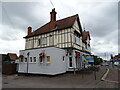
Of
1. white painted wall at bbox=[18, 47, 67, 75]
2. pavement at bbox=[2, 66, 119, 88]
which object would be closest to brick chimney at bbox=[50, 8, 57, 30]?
white painted wall at bbox=[18, 47, 67, 75]

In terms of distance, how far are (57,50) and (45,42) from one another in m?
5.89

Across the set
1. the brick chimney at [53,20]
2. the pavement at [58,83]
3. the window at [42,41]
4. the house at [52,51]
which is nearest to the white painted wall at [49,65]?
the house at [52,51]

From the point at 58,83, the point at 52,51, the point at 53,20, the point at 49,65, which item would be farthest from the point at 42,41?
the point at 58,83

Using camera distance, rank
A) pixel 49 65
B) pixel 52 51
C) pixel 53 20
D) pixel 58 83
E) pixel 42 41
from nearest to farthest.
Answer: pixel 58 83 < pixel 49 65 < pixel 52 51 < pixel 53 20 < pixel 42 41

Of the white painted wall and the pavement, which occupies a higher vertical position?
the white painted wall

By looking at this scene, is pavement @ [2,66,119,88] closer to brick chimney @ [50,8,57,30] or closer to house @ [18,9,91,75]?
house @ [18,9,91,75]

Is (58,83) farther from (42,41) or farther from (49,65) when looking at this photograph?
(42,41)

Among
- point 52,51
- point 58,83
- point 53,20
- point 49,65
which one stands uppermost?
point 53,20

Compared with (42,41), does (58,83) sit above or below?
below

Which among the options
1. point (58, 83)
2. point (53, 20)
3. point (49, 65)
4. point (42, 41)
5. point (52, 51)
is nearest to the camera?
point (58, 83)

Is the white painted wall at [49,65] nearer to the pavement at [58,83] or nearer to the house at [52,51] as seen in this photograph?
the house at [52,51]

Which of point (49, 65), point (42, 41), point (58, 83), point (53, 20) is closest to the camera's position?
point (58, 83)

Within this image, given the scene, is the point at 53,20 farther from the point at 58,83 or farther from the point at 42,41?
the point at 58,83

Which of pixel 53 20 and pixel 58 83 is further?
pixel 53 20
